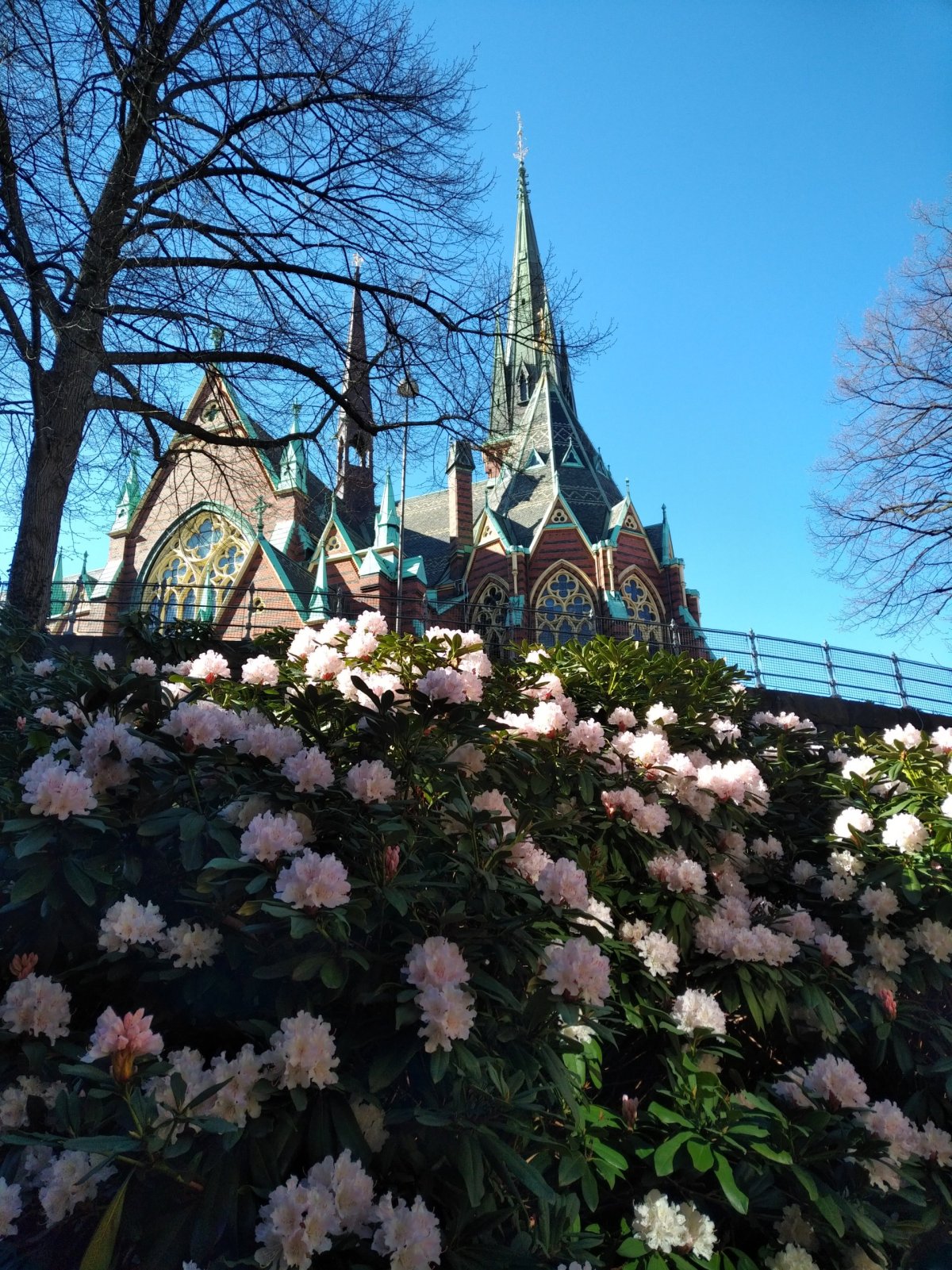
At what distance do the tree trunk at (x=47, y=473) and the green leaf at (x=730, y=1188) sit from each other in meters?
6.09

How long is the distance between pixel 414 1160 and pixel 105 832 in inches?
45.9

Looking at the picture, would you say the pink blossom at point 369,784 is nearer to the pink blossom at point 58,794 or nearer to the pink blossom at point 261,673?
the pink blossom at point 58,794

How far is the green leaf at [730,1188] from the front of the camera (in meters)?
2.17

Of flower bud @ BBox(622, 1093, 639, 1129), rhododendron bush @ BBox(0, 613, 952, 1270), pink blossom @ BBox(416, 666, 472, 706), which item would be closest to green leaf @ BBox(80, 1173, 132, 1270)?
rhododendron bush @ BBox(0, 613, 952, 1270)

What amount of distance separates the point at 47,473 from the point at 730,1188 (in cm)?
673

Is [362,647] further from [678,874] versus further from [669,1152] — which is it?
[669,1152]

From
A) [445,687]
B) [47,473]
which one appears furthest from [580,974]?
[47,473]

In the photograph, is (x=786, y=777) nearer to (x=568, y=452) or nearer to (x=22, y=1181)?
(x=22, y=1181)

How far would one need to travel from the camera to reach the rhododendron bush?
5.97 feet

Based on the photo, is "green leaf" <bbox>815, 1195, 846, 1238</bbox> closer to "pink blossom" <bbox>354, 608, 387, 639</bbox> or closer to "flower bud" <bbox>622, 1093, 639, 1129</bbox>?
"flower bud" <bbox>622, 1093, 639, 1129</bbox>

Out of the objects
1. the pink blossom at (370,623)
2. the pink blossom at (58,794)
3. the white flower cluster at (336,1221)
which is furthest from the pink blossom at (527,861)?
the pink blossom at (370,623)

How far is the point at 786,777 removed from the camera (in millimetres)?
4352

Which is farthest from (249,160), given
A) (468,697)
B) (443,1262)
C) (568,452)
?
(568,452)

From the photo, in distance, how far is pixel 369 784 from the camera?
2.46 metres
